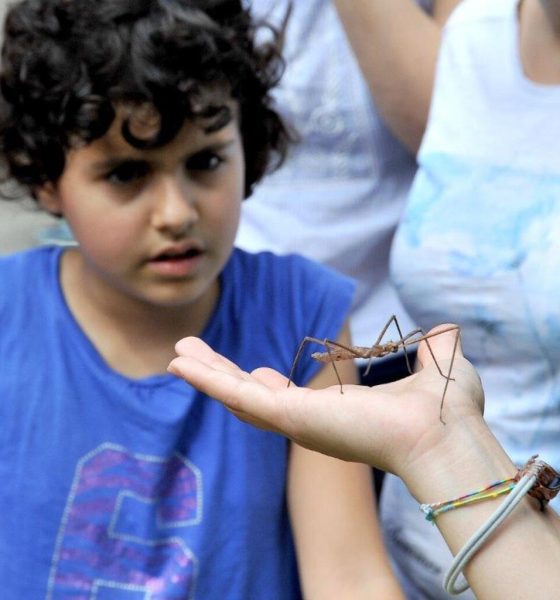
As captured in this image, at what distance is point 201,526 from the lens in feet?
6.86

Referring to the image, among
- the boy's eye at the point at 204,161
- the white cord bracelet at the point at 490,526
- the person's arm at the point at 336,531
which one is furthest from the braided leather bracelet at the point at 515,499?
the boy's eye at the point at 204,161

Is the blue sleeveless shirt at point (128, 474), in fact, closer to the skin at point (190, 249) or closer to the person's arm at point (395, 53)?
the skin at point (190, 249)

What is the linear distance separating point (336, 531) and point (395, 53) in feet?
3.45

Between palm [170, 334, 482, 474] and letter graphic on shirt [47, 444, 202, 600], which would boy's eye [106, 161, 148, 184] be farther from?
palm [170, 334, 482, 474]

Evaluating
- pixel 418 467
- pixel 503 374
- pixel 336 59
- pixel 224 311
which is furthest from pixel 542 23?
pixel 418 467

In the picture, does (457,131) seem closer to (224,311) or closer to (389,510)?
(224,311)

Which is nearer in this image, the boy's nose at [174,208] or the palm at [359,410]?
the palm at [359,410]

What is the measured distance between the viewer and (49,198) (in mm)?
2367

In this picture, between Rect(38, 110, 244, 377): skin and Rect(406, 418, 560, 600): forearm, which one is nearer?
Rect(406, 418, 560, 600): forearm

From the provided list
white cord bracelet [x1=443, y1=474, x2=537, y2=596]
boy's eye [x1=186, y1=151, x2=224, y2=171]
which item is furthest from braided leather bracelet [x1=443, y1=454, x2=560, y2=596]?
boy's eye [x1=186, y1=151, x2=224, y2=171]

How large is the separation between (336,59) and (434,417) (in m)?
1.32

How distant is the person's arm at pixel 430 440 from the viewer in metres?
1.34

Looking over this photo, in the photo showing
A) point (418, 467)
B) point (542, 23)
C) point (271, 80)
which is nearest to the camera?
point (418, 467)

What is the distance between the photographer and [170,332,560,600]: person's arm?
4.40 ft
